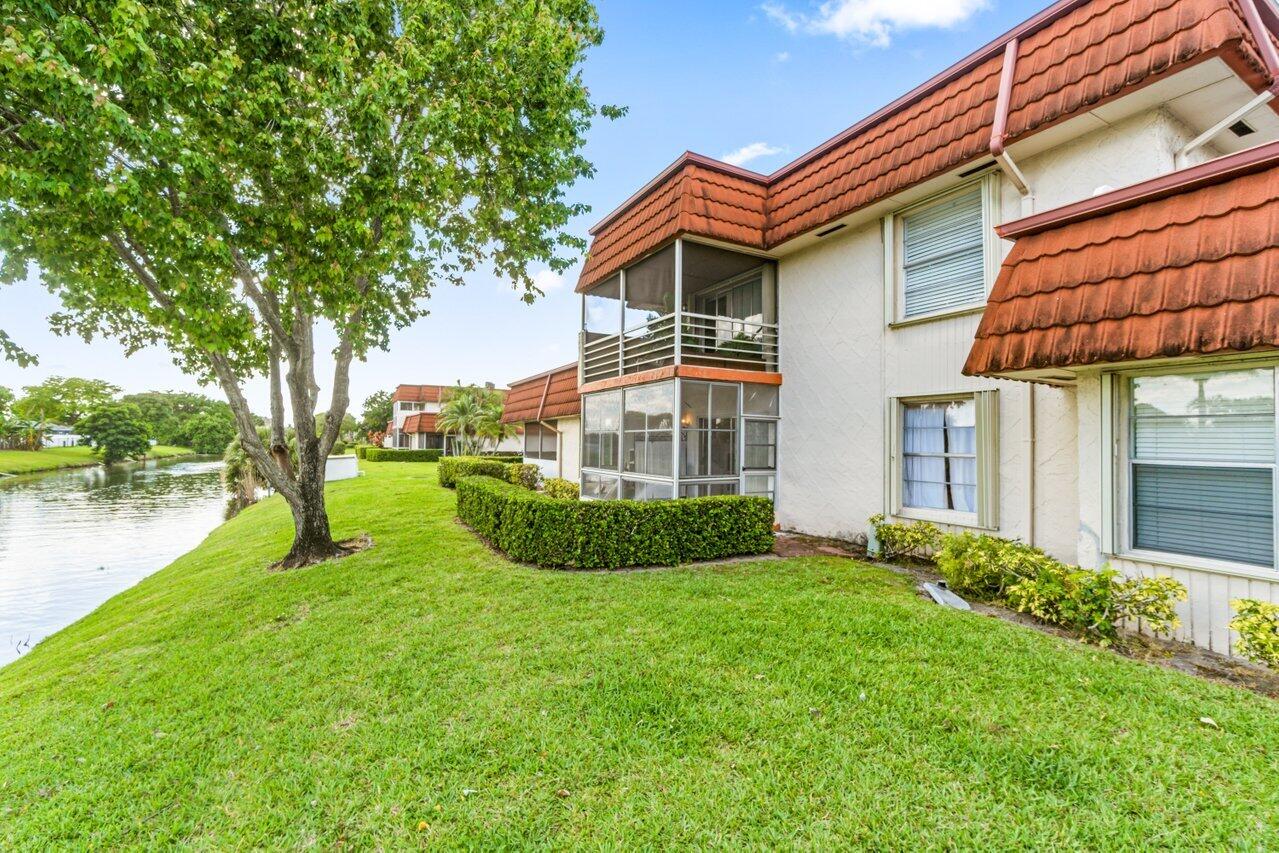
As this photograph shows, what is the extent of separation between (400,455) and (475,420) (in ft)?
28.9

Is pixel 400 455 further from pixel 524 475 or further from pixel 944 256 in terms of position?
pixel 944 256

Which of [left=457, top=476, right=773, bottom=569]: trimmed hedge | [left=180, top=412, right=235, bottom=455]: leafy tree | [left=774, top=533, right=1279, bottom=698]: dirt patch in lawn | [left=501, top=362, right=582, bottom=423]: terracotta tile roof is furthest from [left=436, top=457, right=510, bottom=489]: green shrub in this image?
[left=180, top=412, right=235, bottom=455]: leafy tree

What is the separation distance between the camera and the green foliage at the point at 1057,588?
4164 millimetres

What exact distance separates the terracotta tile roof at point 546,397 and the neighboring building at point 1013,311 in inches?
180

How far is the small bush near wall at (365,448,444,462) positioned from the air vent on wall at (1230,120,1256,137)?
3768 centimetres

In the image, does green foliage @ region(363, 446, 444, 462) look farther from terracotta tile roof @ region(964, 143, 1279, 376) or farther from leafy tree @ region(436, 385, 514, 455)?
terracotta tile roof @ region(964, 143, 1279, 376)

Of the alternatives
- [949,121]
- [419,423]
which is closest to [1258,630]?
[949,121]

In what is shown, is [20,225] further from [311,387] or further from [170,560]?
[170,560]

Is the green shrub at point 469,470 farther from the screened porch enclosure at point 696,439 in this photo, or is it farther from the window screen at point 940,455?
the window screen at point 940,455

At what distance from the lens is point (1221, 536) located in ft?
13.5

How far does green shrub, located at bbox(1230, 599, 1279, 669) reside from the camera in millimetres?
3564

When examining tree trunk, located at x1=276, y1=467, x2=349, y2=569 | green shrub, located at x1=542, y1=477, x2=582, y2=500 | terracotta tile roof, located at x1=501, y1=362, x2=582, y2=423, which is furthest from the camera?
terracotta tile roof, located at x1=501, y1=362, x2=582, y2=423

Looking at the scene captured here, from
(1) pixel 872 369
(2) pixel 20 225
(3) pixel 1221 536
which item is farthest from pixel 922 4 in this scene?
(2) pixel 20 225

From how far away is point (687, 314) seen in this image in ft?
29.2
